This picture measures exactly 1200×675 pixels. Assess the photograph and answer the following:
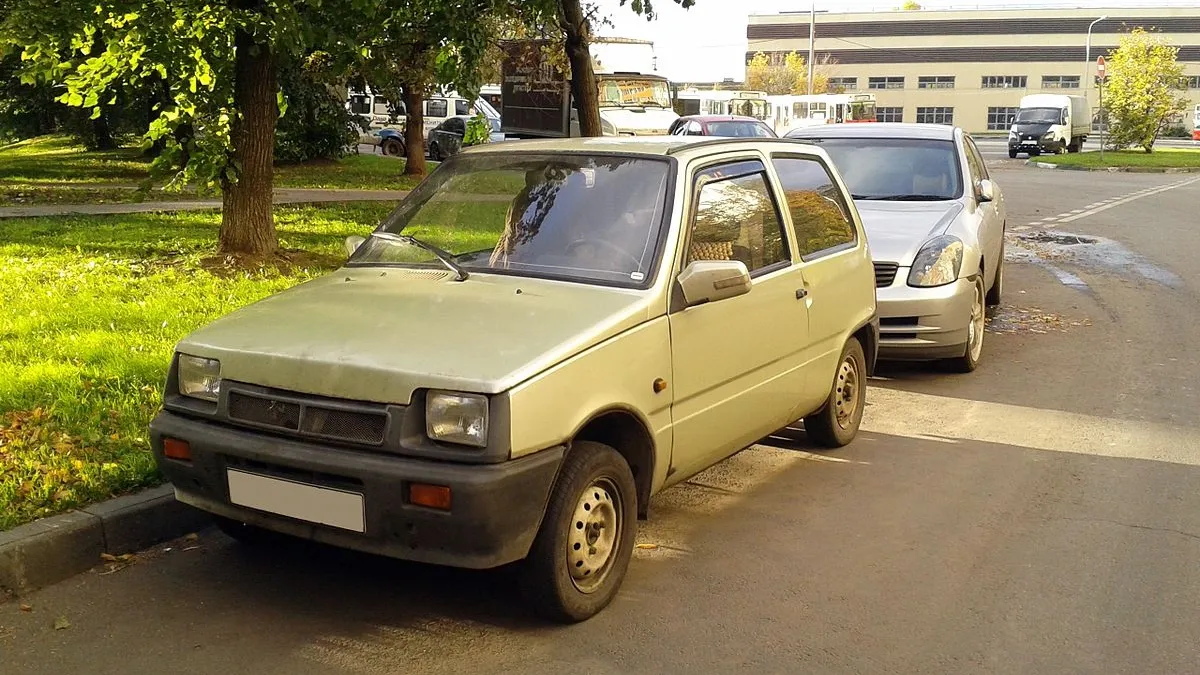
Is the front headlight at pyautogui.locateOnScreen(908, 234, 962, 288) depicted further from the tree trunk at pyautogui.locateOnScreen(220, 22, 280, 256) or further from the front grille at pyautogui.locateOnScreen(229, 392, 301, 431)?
the tree trunk at pyautogui.locateOnScreen(220, 22, 280, 256)

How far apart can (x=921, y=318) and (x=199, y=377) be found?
5.31 m

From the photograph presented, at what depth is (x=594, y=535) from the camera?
4207mm

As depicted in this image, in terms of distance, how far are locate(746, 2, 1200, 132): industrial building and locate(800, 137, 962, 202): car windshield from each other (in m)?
85.9

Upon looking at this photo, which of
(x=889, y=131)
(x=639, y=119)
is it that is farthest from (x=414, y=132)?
(x=889, y=131)

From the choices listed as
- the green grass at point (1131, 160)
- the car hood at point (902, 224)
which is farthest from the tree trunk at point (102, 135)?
the green grass at point (1131, 160)

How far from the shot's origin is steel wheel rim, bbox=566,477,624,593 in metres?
4.09

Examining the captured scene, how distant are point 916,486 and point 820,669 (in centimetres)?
225

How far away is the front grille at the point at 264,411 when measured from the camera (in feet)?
13.0

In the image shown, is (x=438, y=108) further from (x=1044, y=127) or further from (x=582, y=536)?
(x=582, y=536)

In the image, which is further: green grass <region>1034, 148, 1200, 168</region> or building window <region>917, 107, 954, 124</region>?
building window <region>917, 107, 954, 124</region>

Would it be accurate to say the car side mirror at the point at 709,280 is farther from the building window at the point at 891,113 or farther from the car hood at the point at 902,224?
the building window at the point at 891,113

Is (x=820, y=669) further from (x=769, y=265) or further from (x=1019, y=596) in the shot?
(x=769, y=265)

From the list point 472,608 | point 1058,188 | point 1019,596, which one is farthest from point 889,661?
point 1058,188

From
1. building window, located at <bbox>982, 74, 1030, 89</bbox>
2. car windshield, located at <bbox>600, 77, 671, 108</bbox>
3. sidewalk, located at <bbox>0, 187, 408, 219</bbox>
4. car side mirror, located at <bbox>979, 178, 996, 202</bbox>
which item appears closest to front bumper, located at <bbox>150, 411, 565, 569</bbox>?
car side mirror, located at <bbox>979, 178, 996, 202</bbox>
